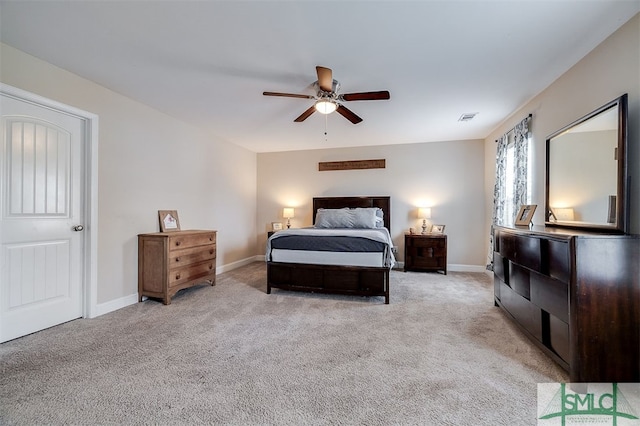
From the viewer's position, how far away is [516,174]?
3.59m

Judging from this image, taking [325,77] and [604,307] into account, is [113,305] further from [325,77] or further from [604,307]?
[604,307]

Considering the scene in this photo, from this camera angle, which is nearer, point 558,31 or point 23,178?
point 558,31

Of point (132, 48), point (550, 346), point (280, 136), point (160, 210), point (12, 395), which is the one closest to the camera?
point (12, 395)

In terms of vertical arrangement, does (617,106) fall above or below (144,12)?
below

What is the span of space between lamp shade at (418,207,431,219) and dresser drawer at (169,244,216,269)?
3.84 metres

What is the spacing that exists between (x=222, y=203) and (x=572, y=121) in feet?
16.7

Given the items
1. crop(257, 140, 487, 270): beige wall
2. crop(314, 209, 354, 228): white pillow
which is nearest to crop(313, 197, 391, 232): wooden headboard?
crop(257, 140, 487, 270): beige wall

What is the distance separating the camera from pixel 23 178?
2396mm

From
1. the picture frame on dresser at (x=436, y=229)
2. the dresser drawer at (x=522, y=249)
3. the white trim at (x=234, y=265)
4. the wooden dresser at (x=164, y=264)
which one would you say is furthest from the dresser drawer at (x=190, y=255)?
the picture frame on dresser at (x=436, y=229)

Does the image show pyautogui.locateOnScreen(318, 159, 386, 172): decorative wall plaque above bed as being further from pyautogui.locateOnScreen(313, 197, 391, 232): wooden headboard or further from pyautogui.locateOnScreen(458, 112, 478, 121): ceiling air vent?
pyautogui.locateOnScreen(458, 112, 478, 121): ceiling air vent

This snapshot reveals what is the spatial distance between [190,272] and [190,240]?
1.46 feet

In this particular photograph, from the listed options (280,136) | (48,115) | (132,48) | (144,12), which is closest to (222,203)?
(280,136)

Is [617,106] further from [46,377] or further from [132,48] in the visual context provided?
[46,377]

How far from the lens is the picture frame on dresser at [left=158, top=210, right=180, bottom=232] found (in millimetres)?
3693
